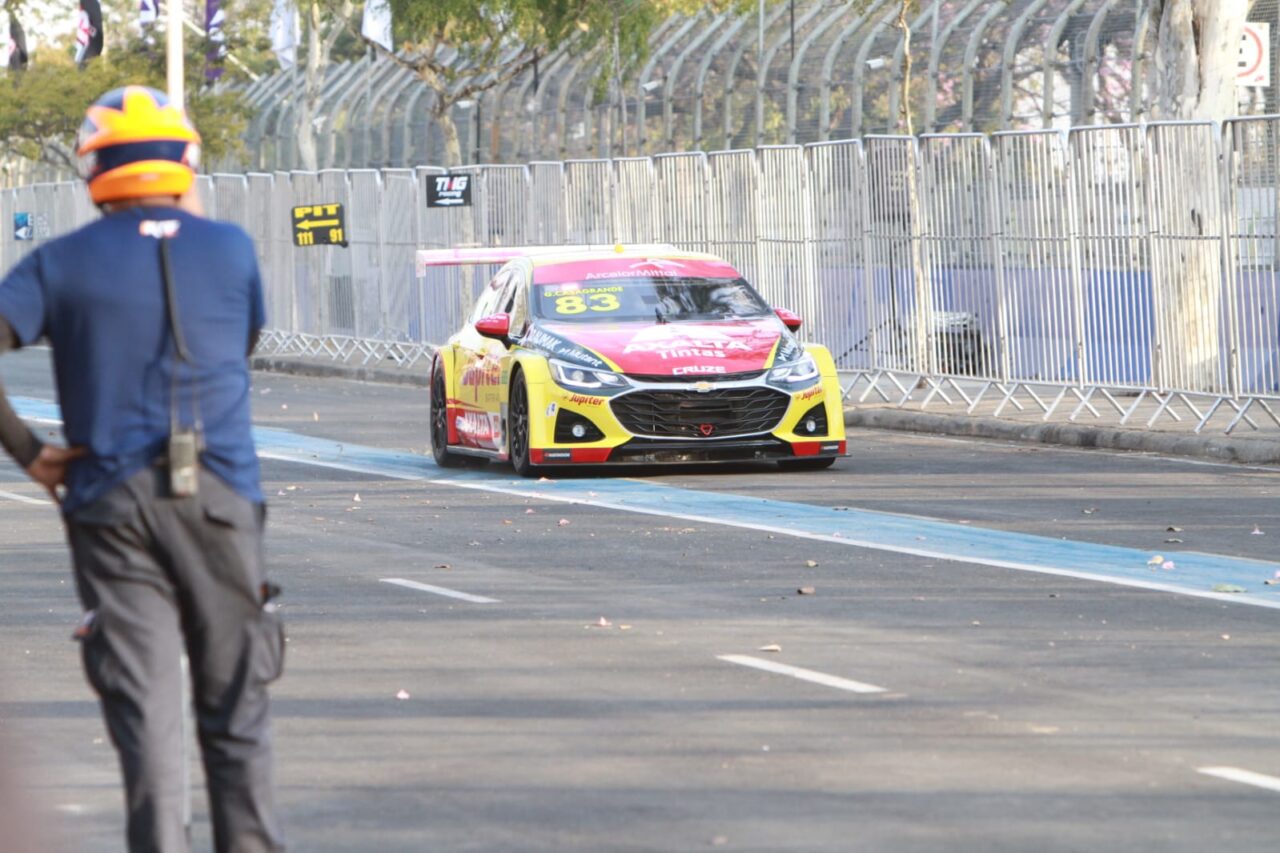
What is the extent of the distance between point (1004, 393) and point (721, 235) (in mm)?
5242

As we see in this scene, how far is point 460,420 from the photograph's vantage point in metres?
18.9

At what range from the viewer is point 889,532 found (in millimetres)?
13875

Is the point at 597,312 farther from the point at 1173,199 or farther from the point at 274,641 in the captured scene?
the point at 274,641

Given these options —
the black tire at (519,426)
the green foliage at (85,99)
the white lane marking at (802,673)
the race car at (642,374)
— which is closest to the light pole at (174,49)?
the green foliage at (85,99)

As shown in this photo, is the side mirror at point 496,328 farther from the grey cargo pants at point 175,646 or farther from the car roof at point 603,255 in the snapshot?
the grey cargo pants at point 175,646

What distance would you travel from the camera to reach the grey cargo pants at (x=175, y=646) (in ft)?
17.1

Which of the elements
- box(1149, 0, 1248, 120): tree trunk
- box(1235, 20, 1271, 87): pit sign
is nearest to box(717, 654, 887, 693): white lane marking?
box(1149, 0, 1248, 120): tree trunk

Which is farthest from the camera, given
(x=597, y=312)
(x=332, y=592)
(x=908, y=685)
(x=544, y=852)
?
(x=597, y=312)

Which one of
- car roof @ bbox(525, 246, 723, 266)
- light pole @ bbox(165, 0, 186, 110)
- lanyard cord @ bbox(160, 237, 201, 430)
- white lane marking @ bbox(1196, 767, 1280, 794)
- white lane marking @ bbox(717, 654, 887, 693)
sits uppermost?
light pole @ bbox(165, 0, 186, 110)

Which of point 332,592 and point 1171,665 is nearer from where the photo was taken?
point 1171,665

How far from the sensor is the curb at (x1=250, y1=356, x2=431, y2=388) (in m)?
32.9

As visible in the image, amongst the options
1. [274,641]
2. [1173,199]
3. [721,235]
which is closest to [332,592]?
[274,641]

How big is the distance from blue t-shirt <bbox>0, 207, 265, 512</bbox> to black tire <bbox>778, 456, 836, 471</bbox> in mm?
12480

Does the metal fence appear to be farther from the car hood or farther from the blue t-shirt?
the blue t-shirt
